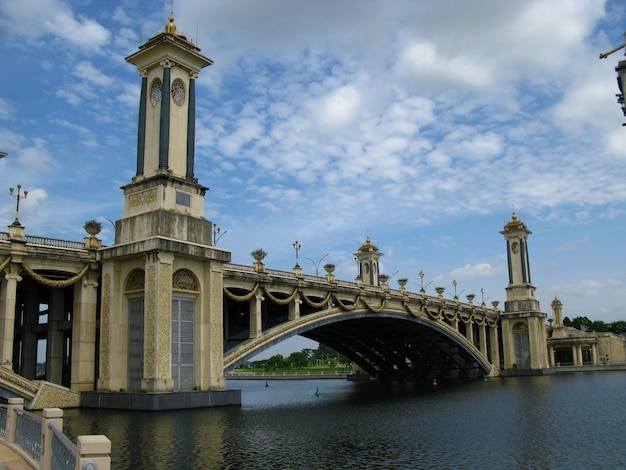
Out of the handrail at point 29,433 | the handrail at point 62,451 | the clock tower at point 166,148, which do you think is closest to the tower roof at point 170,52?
the clock tower at point 166,148

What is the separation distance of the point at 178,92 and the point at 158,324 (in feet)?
44.0

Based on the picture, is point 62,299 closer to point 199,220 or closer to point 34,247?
point 34,247

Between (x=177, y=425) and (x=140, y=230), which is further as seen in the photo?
(x=140, y=230)

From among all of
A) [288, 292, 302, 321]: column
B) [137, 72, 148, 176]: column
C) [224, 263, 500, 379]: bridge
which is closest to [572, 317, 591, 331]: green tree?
[224, 263, 500, 379]: bridge

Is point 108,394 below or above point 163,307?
below

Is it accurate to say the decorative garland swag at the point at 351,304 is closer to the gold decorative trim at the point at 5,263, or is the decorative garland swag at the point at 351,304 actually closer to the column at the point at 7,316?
the column at the point at 7,316

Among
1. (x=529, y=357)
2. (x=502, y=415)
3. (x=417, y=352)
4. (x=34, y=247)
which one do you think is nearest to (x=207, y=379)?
(x=34, y=247)

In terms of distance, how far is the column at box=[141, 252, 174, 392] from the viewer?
32.7m

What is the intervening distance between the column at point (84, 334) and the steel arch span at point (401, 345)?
2140 cm

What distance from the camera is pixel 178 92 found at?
37.4 meters

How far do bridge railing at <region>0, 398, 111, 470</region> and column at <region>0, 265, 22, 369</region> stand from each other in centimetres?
1713

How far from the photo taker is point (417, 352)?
79.9 m

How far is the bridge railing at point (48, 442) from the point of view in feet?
28.8

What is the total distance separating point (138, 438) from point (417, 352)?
60642 mm
